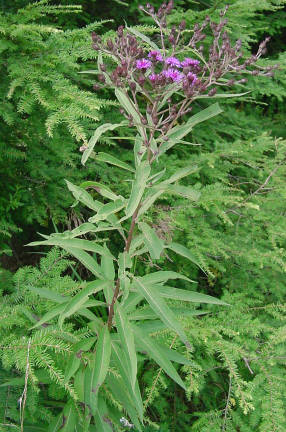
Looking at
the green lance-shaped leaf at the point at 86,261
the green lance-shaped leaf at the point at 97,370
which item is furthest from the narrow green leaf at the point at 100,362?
the green lance-shaped leaf at the point at 86,261

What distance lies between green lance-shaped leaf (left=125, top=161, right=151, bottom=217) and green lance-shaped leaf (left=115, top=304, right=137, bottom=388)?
0.46 metres

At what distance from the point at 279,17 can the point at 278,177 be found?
7.03 feet

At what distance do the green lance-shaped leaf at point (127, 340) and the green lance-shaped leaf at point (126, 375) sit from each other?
4.6 inches

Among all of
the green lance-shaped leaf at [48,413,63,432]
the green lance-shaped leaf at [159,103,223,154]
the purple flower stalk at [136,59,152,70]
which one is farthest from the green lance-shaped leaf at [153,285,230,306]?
the purple flower stalk at [136,59,152,70]

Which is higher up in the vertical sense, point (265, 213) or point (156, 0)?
point (156, 0)

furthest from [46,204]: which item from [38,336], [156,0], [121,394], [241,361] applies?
[156,0]

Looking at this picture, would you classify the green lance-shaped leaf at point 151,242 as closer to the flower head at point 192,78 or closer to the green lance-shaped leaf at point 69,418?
the flower head at point 192,78

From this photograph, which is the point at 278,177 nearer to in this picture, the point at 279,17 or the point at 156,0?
the point at 156,0

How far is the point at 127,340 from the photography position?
59.4 inches

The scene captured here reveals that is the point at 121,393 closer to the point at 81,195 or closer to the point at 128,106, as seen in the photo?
the point at 81,195

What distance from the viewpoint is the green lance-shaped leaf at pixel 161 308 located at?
1.43 meters

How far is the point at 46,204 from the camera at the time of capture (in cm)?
254

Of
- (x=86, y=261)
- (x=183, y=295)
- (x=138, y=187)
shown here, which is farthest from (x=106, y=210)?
(x=183, y=295)

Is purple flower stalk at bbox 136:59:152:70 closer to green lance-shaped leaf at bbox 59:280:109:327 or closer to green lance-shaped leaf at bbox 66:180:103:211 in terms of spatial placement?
green lance-shaped leaf at bbox 66:180:103:211
